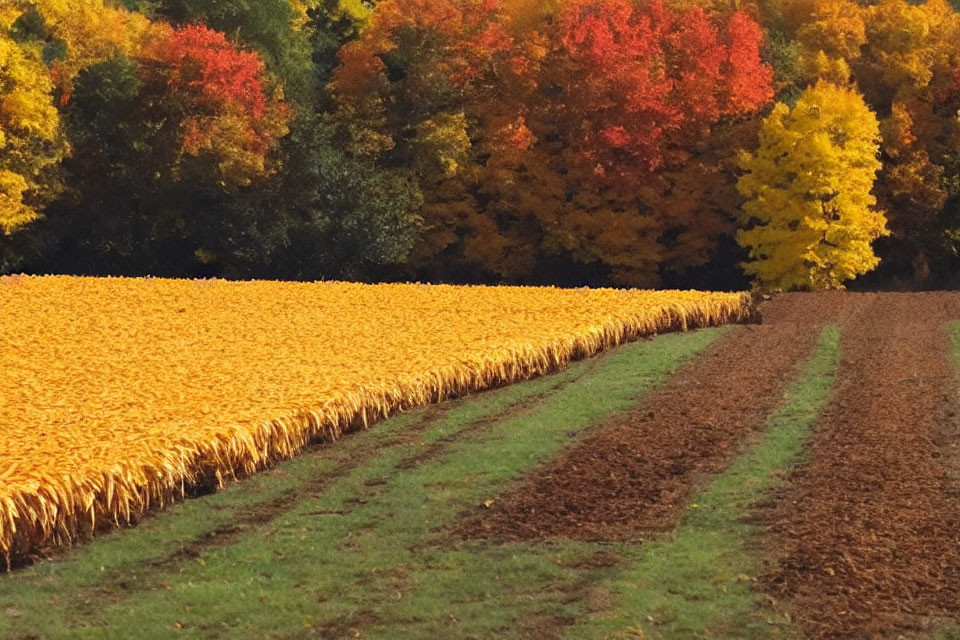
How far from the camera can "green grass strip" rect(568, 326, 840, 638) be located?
36.9 ft

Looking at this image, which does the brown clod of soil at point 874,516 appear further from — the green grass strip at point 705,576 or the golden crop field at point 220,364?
the golden crop field at point 220,364

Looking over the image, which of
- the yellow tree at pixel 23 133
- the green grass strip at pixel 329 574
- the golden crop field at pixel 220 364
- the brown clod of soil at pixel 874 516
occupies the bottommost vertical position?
the brown clod of soil at pixel 874 516

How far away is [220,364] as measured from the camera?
24.0m

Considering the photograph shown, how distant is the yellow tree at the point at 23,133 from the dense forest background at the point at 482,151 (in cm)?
13

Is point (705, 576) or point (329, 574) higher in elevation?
point (329, 574)

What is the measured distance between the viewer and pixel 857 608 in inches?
456

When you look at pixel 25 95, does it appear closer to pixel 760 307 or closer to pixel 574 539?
pixel 760 307

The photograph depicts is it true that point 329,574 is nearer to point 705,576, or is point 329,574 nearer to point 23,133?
point 705,576

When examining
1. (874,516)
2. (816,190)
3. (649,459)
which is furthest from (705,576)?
(816,190)

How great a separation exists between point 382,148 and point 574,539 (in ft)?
155

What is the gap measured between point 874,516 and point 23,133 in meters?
47.7

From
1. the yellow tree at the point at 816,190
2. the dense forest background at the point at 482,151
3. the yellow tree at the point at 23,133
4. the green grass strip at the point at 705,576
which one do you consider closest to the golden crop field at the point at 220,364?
the green grass strip at the point at 705,576

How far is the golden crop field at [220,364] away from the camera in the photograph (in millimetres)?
14672

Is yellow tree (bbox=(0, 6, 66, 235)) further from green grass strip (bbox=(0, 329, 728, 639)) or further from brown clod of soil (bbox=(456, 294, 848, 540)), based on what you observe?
green grass strip (bbox=(0, 329, 728, 639))
